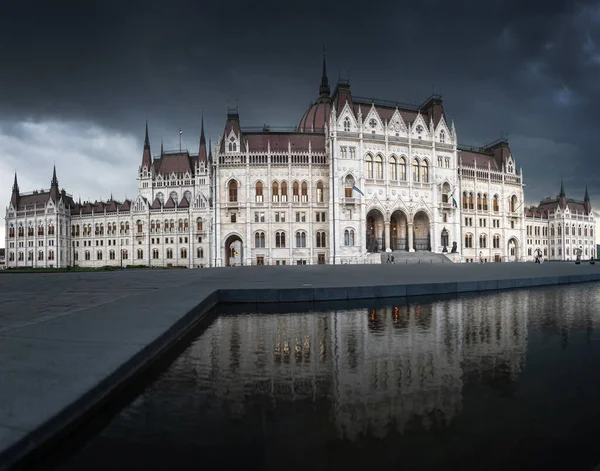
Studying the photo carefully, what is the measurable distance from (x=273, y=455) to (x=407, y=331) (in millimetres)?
4995

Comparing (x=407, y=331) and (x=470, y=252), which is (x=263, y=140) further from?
(x=407, y=331)

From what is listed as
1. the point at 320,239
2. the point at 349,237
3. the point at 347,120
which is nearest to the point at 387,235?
the point at 349,237

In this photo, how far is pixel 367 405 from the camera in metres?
3.73

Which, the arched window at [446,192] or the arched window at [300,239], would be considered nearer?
the arched window at [300,239]

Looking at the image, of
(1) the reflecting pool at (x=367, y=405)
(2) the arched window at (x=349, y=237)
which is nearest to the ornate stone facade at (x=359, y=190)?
(2) the arched window at (x=349, y=237)

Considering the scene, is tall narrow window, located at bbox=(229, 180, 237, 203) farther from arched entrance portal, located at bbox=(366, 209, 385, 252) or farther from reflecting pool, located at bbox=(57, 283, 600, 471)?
reflecting pool, located at bbox=(57, 283, 600, 471)

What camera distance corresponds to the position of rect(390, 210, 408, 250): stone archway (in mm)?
56938

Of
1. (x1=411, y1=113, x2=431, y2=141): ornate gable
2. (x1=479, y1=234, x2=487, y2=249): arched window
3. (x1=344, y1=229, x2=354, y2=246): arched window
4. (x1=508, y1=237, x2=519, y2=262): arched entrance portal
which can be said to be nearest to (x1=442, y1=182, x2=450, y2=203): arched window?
(x1=411, y1=113, x2=431, y2=141): ornate gable

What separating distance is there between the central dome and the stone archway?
61.3ft

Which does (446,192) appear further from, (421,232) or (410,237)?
(410,237)

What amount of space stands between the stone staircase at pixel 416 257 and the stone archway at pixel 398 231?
4.22 meters

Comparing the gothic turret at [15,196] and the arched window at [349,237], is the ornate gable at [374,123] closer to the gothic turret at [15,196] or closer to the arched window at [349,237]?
the arched window at [349,237]

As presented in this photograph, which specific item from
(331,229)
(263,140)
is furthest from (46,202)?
(331,229)

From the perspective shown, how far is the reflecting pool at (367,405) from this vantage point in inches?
111
